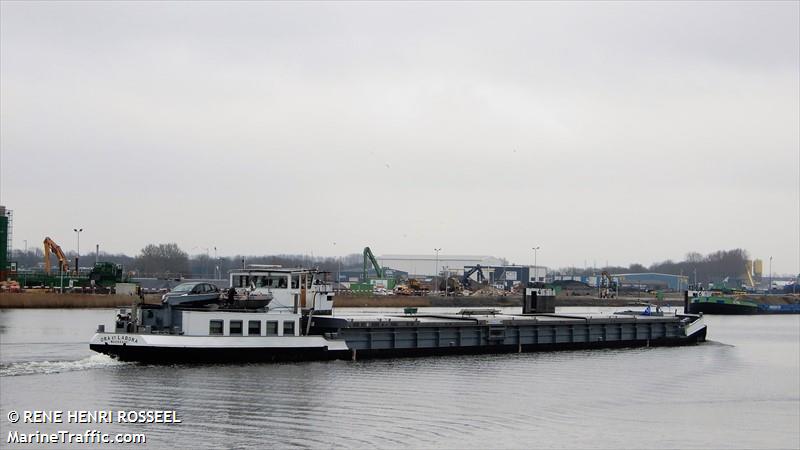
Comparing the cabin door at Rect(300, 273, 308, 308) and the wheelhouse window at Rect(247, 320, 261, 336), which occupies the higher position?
the cabin door at Rect(300, 273, 308, 308)

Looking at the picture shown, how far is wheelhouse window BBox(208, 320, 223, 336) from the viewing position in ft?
154

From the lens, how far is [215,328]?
4719cm

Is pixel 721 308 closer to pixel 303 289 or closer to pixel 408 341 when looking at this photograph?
pixel 408 341

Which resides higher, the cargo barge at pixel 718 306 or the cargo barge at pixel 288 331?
the cargo barge at pixel 288 331

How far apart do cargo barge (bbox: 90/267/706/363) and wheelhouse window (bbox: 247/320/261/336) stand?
6cm

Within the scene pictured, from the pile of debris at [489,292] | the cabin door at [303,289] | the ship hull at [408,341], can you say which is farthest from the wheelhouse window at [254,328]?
the pile of debris at [489,292]

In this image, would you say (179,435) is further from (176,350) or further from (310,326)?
(310,326)

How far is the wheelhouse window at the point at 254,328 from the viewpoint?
48.2 metres

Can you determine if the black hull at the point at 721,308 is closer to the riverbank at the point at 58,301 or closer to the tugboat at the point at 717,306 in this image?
the tugboat at the point at 717,306

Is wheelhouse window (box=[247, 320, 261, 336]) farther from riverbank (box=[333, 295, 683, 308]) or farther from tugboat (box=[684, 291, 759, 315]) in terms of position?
tugboat (box=[684, 291, 759, 315])

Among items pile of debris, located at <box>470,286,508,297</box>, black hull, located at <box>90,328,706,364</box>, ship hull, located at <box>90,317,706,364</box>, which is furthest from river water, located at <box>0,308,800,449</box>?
pile of debris, located at <box>470,286,508,297</box>

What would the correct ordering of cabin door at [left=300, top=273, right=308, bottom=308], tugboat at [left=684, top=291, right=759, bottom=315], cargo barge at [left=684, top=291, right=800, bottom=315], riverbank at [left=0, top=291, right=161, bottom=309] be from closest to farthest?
cabin door at [left=300, top=273, right=308, bottom=308], riverbank at [left=0, top=291, right=161, bottom=309], cargo barge at [left=684, top=291, right=800, bottom=315], tugboat at [left=684, top=291, right=759, bottom=315]

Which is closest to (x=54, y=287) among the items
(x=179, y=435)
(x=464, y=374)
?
(x=464, y=374)

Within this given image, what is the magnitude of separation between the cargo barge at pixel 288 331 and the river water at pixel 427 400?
1.10 meters
